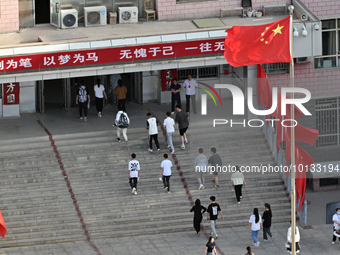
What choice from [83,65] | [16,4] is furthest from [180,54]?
[16,4]

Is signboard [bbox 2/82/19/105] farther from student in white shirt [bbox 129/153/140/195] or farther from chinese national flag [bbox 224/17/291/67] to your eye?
chinese national flag [bbox 224/17/291/67]

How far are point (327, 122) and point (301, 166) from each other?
191 inches

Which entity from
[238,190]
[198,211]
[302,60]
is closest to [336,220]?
[238,190]

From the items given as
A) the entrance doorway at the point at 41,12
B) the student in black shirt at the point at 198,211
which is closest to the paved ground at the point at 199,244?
the student in black shirt at the point at 198,211

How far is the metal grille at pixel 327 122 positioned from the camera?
33969 mm

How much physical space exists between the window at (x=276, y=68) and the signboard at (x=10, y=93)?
9.62 meters

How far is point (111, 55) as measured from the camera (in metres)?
31.4

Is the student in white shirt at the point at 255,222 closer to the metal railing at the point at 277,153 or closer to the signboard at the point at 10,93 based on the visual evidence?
the metal railing at the point at 277,153

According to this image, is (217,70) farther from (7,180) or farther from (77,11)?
(7,180)

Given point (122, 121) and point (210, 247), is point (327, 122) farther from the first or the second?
point (210, 247)

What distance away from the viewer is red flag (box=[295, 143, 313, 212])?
2914 centimetres

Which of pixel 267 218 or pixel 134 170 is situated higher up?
pixel 134 170

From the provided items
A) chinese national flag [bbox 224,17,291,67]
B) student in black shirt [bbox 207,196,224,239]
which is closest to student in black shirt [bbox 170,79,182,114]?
student in black shirt [bbox 207,196,224,239]

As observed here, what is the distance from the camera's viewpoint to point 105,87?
3597 centimetres
